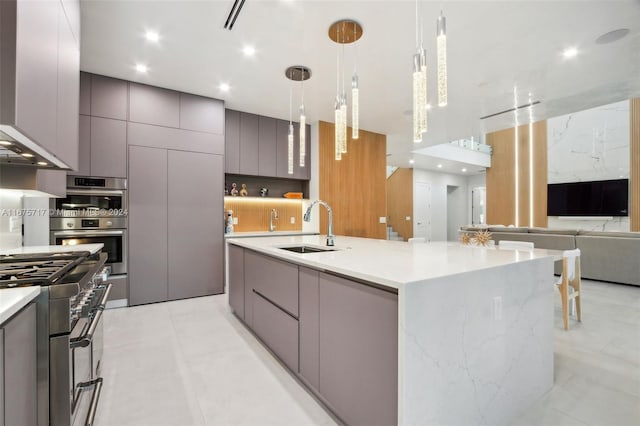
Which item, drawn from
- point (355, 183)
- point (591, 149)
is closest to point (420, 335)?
point (355, 183)

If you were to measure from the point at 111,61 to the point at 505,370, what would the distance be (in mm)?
4348

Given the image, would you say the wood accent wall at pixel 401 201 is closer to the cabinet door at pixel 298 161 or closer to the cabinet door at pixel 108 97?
the cabinet door at pixel 298 161

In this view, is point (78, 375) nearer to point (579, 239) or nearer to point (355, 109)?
point (355, 109)

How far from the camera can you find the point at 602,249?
15.9 ft

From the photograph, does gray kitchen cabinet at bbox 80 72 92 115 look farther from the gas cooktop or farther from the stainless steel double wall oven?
the gas cooktop

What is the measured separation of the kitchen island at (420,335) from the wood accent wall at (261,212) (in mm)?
3002

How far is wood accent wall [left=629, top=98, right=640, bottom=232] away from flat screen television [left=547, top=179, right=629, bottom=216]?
13 cm

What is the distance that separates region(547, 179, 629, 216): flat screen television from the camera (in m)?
6.79

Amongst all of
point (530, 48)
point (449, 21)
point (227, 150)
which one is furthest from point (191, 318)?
point (530, 48)

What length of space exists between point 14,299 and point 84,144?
3306mm

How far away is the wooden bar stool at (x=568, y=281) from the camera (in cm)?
289

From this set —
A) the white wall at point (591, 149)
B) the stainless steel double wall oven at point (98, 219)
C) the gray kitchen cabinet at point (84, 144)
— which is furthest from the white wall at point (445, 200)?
the gray kitchen cabinet at point (84, 144)

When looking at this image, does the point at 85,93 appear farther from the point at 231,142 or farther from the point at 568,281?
the point at 568,281

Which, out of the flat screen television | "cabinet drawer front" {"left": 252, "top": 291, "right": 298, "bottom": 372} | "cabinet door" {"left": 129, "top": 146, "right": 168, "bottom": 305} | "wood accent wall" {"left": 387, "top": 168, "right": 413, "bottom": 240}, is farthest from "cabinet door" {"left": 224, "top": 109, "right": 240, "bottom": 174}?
Answer: the flat screen television
